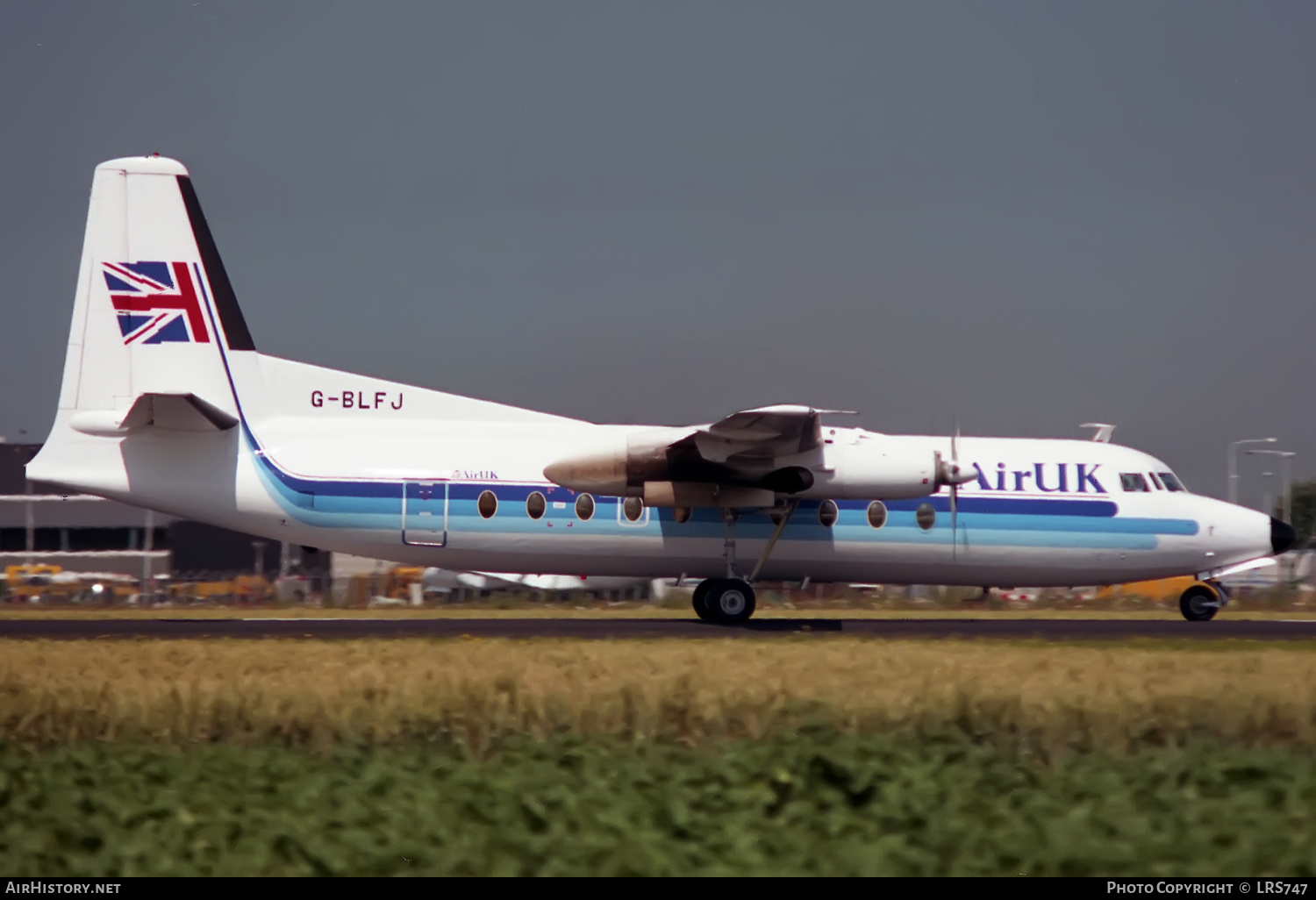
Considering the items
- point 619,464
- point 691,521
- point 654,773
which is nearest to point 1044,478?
point 691,521

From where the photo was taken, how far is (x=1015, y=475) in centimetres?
2211

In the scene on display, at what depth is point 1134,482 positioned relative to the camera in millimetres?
22625

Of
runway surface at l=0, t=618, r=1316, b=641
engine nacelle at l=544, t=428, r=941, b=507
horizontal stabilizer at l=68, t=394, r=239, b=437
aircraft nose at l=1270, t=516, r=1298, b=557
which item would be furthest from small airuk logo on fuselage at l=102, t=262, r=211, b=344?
aircraft nose at l=1270, t=516, r=1298, b=557

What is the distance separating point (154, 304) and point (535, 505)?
6.62 m

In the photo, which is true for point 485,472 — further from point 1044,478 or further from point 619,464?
point 1044,478

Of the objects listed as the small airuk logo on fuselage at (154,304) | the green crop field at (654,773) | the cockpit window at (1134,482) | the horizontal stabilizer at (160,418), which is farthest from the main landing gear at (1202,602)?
the small airuk logo on fuselage at (154,304)

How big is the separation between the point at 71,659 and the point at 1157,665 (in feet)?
27.8

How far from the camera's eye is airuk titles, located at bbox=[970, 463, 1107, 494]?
72.2 feet

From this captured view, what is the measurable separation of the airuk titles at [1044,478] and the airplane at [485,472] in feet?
0.11

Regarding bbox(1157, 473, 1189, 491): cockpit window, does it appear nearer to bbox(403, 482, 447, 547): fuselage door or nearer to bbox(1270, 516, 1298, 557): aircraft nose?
bbox(1270, 516, 1298, 557): aircraft nose

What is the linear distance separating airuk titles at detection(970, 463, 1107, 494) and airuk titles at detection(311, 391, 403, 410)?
9.40 metres

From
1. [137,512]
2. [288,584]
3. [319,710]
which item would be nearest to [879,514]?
[319,710]

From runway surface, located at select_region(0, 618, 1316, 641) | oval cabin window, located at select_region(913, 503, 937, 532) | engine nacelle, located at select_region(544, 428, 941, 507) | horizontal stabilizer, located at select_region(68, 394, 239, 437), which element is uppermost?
horizontal stabilizer, located at select_region(68, 394, 239, 437)
